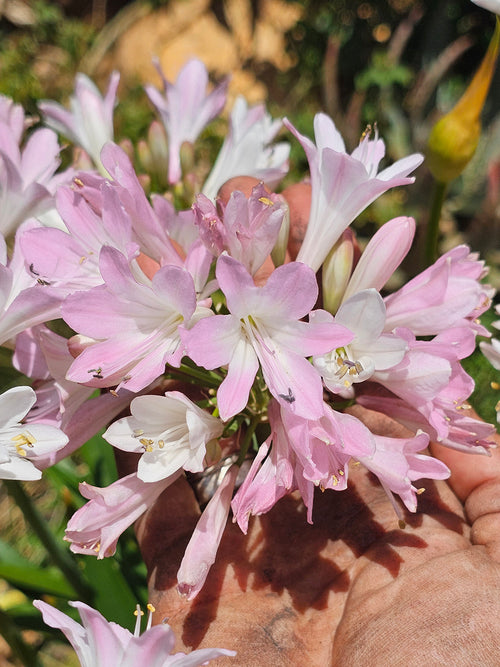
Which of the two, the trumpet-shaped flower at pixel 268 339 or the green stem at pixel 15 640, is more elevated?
the trumpet-shaped flower at pixel 268 339

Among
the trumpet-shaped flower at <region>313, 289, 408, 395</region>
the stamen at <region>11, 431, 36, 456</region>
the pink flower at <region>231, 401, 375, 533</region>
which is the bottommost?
the pink flower at <region>231, 401, 375, 533</region>

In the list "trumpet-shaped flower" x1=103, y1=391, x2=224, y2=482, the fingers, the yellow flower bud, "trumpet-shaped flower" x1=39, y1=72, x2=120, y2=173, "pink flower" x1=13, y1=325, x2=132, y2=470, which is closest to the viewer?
"trumpet-shaped flower" x1=103, y1=391, x2=224, y2=482

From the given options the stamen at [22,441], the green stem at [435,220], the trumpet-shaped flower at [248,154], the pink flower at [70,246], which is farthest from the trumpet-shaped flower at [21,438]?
the green stem at [435,220]

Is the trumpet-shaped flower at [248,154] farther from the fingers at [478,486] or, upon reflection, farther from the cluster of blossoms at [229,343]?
the fingers at [478,486]

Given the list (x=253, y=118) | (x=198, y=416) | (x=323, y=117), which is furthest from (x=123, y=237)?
(x=253, y=118)

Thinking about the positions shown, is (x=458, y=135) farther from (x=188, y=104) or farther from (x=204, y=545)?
(x=204, y=545)

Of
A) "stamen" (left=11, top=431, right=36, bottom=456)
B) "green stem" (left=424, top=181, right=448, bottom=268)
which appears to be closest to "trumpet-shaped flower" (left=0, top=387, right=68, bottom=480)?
"stamen" (left=11, top=431, right=36, bottom=456)

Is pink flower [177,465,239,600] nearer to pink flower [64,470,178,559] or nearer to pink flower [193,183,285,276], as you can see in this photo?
pink flower [64,470,178,559]

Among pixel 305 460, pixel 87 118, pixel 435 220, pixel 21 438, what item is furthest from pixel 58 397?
pixel 435 220
